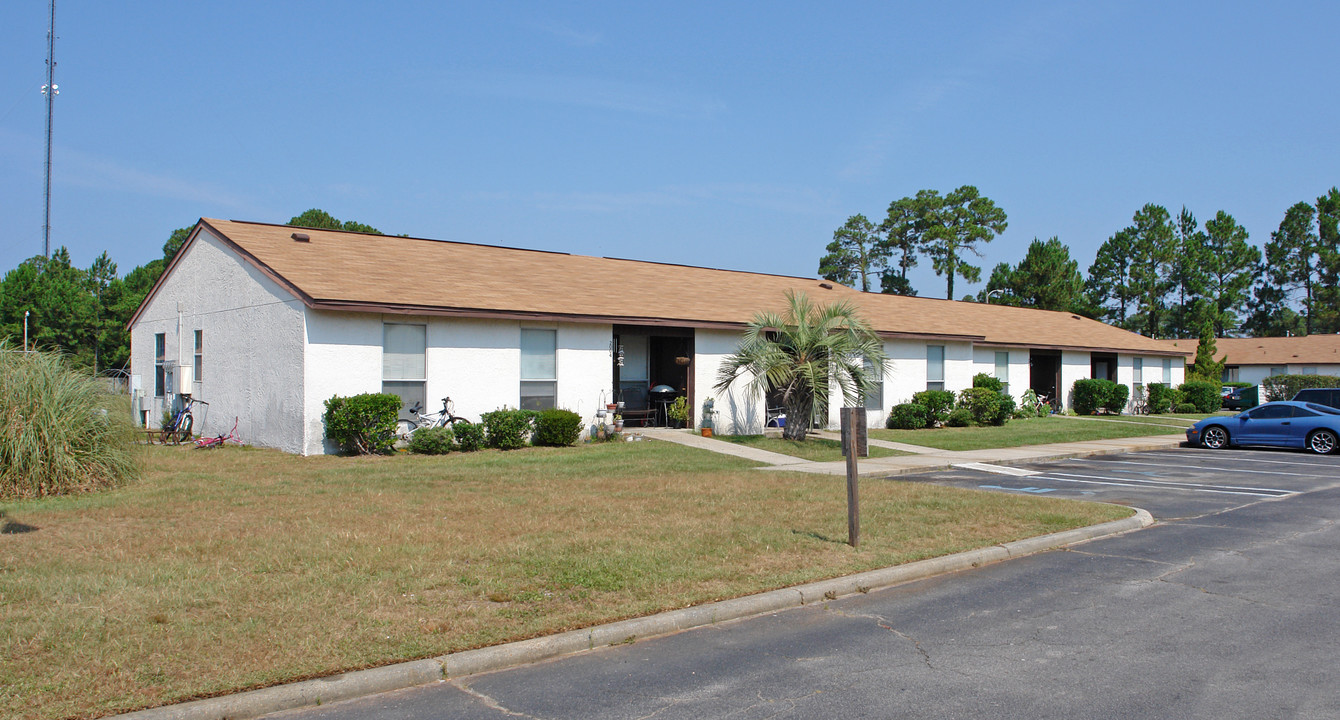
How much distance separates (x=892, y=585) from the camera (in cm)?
802

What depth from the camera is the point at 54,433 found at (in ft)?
38.7

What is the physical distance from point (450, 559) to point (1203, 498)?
1184 cm

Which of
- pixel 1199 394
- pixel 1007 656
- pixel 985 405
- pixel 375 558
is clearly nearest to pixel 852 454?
pixel 1007 656

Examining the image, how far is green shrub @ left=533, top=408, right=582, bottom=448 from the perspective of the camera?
61.0 ft

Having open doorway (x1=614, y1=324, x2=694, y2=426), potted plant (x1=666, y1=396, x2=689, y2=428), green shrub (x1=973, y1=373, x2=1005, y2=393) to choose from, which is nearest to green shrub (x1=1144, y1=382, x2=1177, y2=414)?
green shrub (x1=973, y1=373, x2=1005, y2=393)

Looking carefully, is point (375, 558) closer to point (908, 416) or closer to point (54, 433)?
point (54, 433)

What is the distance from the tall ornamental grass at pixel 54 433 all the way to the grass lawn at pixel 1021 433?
17.0m

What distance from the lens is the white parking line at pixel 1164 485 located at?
46.9 ft

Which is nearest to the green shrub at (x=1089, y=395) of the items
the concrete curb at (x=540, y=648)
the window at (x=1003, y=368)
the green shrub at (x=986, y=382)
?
the window at (x=1003, y=368)

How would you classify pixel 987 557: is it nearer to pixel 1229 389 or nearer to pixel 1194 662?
pixel 1194 662

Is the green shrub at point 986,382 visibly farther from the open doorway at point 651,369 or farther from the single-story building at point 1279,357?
the single-story building at point 1279,357

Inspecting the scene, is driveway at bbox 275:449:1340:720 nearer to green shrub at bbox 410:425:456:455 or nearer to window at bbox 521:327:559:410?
green shrub at bbox 410:425:456:455

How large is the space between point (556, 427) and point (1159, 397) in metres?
30.9

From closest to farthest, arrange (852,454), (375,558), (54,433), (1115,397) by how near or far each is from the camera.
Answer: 1. (375,558)
2. (852,454)
3. (54,433)
4. (1115,397)
